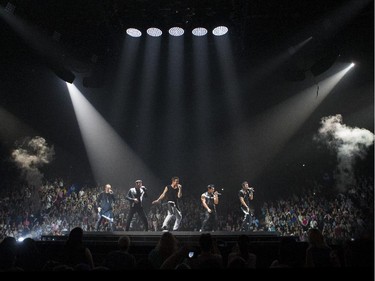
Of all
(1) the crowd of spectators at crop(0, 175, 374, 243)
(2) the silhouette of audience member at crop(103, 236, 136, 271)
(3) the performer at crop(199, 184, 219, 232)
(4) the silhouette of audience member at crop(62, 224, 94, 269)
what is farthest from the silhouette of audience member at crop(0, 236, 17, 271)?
(1) the crowd of spectators at crop(0, 175, 374, 243)

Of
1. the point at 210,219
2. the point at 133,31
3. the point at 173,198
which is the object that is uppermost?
the point at 133,31

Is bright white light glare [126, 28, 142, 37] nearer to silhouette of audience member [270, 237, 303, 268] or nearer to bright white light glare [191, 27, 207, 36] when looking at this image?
bright white light glare [191, 27, 207, 36]

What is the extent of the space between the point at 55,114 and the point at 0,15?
319 inches


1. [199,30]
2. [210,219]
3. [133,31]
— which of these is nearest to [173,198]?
[210,219]

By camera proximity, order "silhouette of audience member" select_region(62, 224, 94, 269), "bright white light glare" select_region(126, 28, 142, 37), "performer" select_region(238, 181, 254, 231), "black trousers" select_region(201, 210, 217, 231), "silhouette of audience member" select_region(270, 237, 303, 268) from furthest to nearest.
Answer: "performer" select_region(238, 181, 254, 231) < "bright white light glare" select_region(126, 28, 142, 37) < "black trousers" select_region(201, 210, 217, 231) < "silhouette of audience member" select_region(62, 224, 94, 269) < "silhouette of audience member" select_region(270, 237, 303, 268)

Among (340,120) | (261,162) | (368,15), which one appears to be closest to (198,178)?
(261,162)

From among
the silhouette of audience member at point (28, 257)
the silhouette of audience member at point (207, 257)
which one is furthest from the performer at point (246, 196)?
the silhouette of audience member at point (28, 257)

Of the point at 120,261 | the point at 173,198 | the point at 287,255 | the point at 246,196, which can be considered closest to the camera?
the point at 287,255

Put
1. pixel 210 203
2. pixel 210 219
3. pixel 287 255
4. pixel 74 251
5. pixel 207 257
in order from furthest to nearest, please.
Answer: pixel 210 219 → pixel 210 203 → pixel 74 251 → pixel 287 255 → pixel 207 257

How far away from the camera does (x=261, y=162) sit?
1764cm

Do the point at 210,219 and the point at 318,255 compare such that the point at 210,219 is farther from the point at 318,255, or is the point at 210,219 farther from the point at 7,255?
the point at 7,255

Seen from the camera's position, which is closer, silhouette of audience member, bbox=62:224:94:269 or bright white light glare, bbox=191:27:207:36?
silhouette of audience member, bbox=62:224:94:269

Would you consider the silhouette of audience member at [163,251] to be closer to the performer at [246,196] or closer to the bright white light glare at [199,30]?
the performer at [246,196]

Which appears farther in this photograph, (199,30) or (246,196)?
(246,196)
